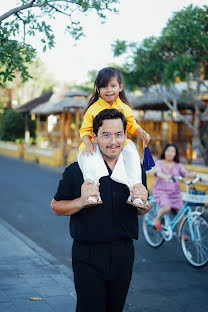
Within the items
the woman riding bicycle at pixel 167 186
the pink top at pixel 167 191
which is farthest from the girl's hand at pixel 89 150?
the pink top at pixel 167 191

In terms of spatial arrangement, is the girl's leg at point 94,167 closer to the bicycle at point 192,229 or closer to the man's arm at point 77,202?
the man's arm at point 77,202

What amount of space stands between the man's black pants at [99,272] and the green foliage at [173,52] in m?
10.3

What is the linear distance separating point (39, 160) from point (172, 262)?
2041cm

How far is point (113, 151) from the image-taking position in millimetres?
2922

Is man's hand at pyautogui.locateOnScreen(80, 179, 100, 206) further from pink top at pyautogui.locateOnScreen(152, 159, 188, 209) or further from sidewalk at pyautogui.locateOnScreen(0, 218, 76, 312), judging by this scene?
pink top at pyautogui.locateOnScreen(152, 159, 188, 209)

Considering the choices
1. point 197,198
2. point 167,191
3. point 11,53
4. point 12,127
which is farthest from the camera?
point 12,127

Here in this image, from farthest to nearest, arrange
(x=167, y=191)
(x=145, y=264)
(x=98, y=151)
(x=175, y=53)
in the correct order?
1. (x=175, y=53)
2. (x=167, y=191)
3. (x=145, y=264)
4. (x=98, y=151)

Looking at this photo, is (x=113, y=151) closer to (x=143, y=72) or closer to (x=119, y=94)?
(x=119, y=94)

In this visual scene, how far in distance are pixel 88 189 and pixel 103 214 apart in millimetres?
238

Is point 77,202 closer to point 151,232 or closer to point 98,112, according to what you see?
point 98,112

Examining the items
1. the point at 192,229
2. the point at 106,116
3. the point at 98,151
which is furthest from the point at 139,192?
the point at 192,229

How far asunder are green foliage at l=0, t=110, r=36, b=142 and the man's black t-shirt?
3396 centimetres

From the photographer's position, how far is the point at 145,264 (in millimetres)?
6684

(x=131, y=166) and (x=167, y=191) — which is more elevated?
(x=131, y=166)
